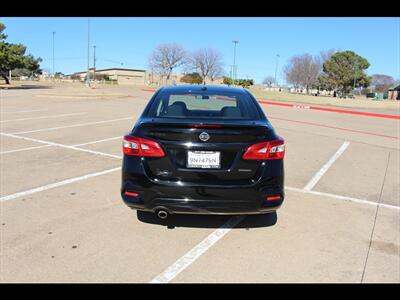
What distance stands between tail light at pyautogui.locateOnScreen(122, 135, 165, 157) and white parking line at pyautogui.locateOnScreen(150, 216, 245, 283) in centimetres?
99

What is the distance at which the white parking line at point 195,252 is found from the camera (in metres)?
3.16

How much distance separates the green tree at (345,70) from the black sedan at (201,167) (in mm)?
87308

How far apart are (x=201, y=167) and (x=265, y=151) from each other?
637mm

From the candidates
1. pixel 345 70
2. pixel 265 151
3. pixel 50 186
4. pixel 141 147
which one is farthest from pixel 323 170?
pixel 345 70

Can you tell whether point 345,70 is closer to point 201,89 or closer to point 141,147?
point 201,89

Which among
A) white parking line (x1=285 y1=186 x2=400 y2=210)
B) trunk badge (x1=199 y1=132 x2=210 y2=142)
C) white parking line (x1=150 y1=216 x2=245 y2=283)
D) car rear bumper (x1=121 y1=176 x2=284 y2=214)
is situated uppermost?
trunk badge (x1=199 y1=132 x2=210 y2=142)

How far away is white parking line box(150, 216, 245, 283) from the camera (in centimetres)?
316

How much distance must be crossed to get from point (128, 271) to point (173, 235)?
2.73 ft

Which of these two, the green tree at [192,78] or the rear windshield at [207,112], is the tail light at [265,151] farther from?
the green tree at [192,78]

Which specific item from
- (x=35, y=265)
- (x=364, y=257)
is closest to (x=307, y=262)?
(x=364, y=257)

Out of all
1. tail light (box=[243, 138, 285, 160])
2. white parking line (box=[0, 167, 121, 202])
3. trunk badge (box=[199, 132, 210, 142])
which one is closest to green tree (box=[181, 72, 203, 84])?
white parking line (box=[0, 167, 121, 202])

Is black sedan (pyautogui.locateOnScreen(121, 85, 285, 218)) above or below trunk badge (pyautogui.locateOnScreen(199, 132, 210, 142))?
below

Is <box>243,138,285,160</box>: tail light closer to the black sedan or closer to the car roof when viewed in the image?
the black sedan
